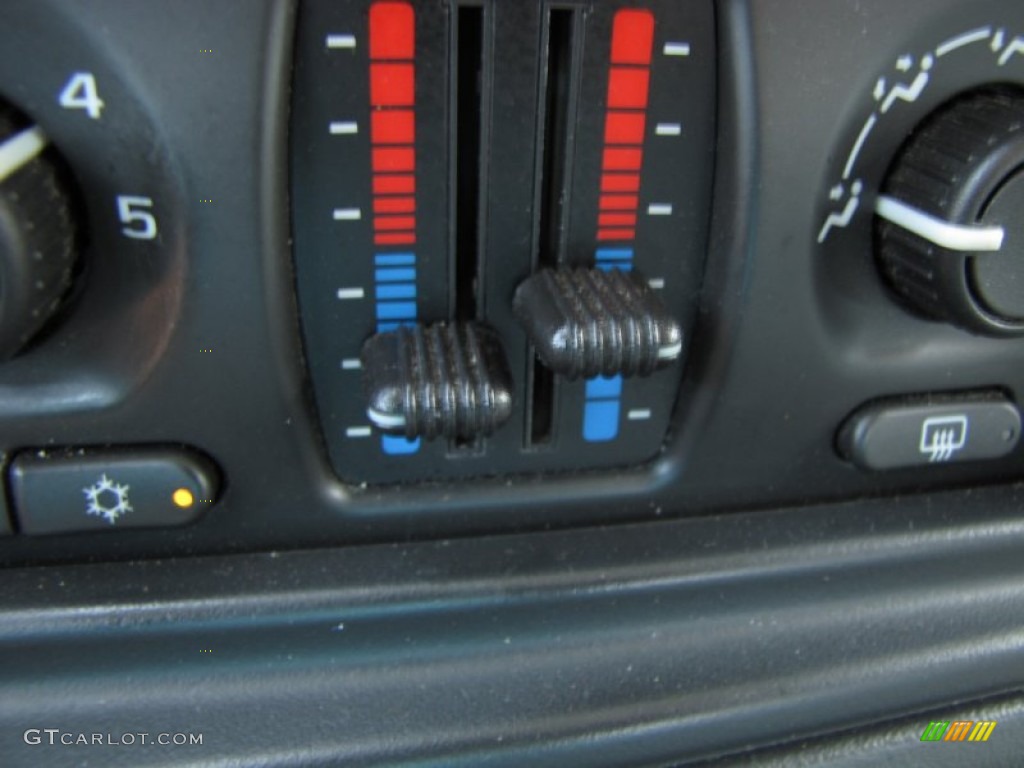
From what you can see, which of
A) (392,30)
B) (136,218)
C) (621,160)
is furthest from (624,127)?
(136,218)

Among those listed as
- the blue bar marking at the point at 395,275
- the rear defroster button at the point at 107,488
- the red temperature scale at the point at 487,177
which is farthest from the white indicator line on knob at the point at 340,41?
the rear defroster button at the point at 107,488

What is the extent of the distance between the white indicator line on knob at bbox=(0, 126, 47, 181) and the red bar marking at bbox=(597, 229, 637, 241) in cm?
25

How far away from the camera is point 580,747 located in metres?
0.47

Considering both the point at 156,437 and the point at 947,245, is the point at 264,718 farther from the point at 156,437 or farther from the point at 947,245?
the point at 947,245

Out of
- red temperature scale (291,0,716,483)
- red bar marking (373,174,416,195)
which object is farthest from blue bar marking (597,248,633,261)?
red bar marking (373,174,416,195)

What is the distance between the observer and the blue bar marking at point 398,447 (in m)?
0.49

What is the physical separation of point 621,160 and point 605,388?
121 mm

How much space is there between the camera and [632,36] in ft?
1.41

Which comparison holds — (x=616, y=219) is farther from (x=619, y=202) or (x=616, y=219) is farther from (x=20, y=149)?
(x=20, y=149)

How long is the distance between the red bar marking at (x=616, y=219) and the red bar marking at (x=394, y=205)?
9cm

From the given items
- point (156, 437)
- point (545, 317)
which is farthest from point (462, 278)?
point (156, 437)

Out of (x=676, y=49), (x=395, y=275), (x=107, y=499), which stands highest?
(x=676, y=49)

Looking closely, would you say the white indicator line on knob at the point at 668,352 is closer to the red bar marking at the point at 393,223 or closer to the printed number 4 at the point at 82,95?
the red bar marking at the point at 393,223

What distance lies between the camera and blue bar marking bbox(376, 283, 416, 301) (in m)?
0.46
